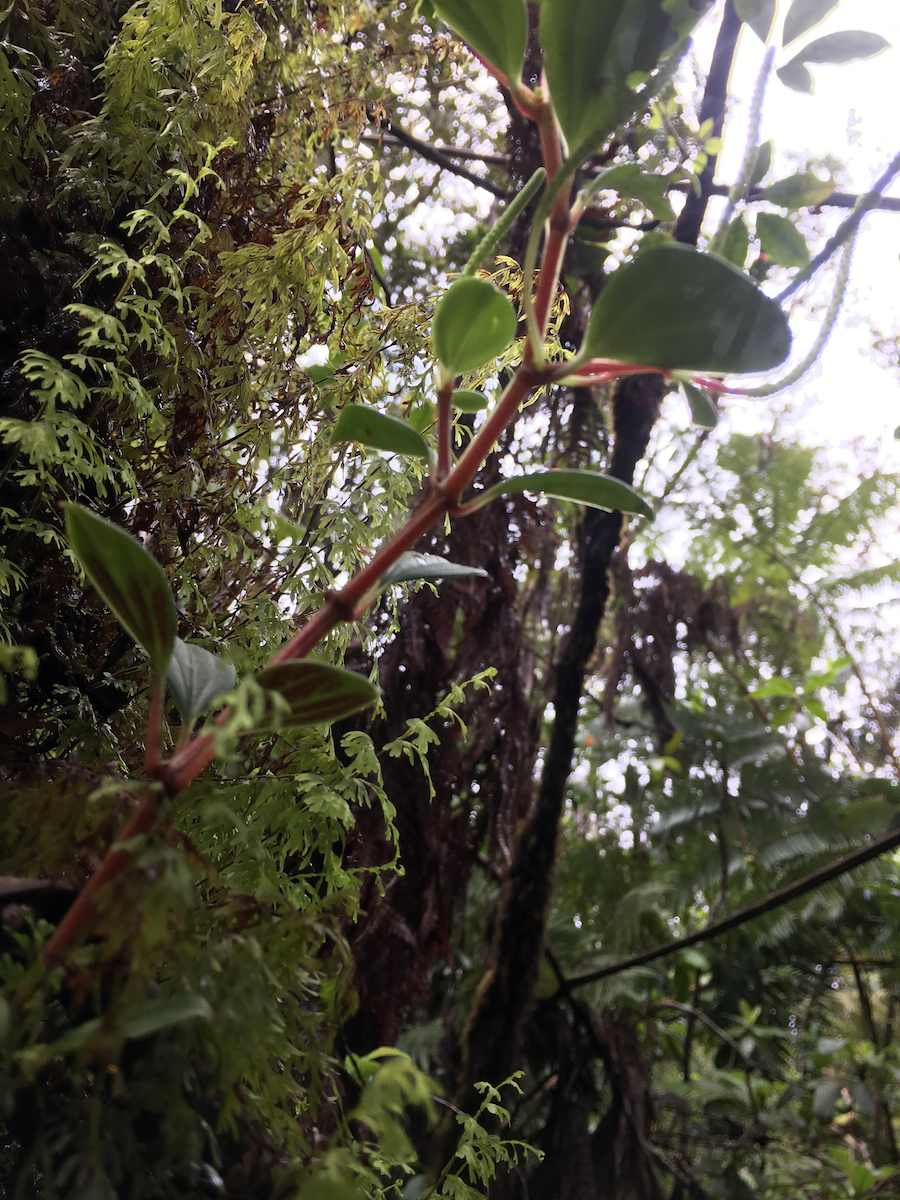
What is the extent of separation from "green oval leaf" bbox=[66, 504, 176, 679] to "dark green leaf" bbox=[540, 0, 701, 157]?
19cm

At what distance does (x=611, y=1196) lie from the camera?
1.03 metres

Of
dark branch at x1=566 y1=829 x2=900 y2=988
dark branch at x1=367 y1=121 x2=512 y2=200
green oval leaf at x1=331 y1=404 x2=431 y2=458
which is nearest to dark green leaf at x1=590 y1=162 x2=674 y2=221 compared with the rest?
green oval leaf at x1=331 y1=404 x2=431 y2=458

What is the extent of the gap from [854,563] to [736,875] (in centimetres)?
194

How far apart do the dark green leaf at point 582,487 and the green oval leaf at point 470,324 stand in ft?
0.14

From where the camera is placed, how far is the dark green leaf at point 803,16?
33 cm

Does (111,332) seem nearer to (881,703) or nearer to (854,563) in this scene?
(881,703)

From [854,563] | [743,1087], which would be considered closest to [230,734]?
[743,1087]

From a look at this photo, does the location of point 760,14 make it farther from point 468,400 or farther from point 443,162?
point 443,162

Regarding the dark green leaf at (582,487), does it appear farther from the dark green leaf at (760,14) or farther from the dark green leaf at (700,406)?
the dark green leaf at (760,14)

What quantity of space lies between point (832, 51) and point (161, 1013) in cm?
51

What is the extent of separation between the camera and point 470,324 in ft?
0.78

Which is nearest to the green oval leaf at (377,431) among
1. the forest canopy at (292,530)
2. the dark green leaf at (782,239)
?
the forest canopy at (292,530)

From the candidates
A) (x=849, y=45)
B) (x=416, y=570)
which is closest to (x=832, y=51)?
(x=849, y=45)

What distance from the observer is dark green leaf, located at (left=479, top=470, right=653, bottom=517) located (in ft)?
0.81
